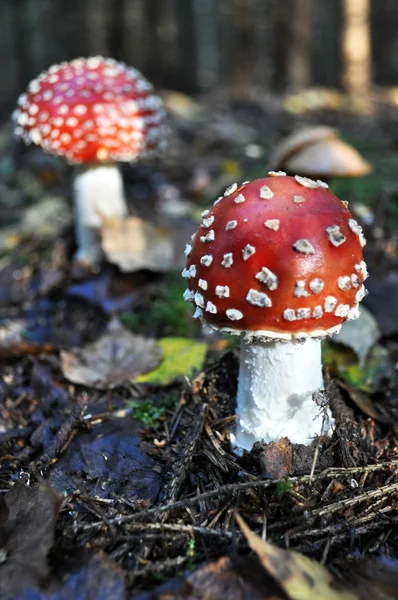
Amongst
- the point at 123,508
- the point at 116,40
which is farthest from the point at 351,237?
the point at 116,40

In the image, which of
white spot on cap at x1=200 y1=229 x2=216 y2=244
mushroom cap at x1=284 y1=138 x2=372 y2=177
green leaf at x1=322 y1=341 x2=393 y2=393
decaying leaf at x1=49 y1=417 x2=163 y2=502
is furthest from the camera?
mushroom cap at x1=284 y1=138 x2=372 y2=177

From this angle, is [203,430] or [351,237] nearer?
[351,237]

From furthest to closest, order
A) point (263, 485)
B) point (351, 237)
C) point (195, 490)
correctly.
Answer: point (195, 490), point (351, 237), point (263, 485)

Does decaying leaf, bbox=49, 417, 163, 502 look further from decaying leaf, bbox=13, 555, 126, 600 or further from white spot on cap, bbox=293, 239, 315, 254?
white spot on cap, bbox=293, 239, 315, 254

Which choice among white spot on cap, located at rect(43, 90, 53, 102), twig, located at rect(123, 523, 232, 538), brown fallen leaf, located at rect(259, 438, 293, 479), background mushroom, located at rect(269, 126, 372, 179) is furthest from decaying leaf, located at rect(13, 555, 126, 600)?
white spot on cap, located at rect(43, 90, 53, 102)

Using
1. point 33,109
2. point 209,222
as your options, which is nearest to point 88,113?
point 33,109

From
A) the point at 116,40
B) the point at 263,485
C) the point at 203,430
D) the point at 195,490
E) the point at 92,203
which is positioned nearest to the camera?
the point at 263,485

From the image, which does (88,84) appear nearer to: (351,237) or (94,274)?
(94,274)
